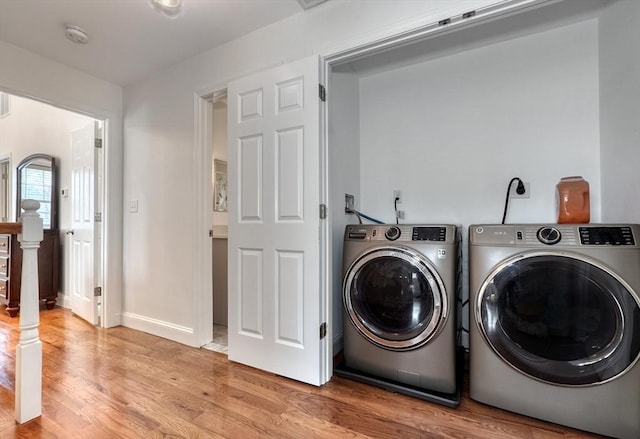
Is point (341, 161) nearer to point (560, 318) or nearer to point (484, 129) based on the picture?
point (484, 129)

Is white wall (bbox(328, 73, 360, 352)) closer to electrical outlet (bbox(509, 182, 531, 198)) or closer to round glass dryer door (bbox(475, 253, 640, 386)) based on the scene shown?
round glass dryer door (bbox(475, 253, 640, 386))

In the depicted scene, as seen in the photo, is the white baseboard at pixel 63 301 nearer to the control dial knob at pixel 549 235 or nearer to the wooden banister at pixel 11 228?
the wooden banister at pixel 11 228

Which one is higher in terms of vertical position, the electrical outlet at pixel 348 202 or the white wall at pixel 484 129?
the white wall at pixel 484 129

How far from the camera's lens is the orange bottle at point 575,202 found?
1661 millimetres

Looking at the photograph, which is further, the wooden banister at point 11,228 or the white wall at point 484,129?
the white wall at point 484,129

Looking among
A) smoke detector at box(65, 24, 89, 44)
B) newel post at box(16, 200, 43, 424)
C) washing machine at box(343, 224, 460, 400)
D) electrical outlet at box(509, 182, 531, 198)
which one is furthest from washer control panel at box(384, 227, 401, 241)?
smoke detector at box(65, 24, 89, 44)

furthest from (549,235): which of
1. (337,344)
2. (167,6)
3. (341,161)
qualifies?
(167,6)

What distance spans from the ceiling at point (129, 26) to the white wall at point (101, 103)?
0.38 feet

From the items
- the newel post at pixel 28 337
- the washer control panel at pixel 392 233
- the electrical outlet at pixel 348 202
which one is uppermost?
the electrical outlet at pixel 348 202

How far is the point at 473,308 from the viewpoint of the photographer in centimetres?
154

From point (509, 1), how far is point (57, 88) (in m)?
3.28

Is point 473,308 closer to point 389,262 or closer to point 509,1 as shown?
point 389,262

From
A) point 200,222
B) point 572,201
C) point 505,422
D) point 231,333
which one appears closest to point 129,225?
point 200,222

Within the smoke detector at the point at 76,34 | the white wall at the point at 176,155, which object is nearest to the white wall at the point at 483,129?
the white wall at the point at 176,155
